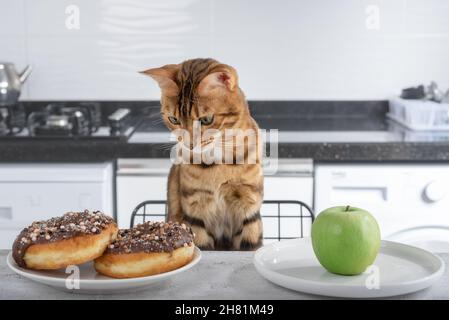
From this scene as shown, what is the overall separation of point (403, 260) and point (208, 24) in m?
1.95

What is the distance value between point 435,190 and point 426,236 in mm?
162

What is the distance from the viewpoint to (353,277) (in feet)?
3.08

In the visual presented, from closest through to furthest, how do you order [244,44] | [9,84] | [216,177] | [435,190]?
[216,177] → [435,190] → [9,84] → [244,44]

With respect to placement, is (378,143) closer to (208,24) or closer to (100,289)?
A: (208,24)

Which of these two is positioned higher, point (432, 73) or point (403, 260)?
point (432, 73)

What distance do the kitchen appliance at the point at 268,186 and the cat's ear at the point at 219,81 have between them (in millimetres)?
1109

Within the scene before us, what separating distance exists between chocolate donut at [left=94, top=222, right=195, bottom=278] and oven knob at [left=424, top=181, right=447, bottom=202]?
1475 millimetres

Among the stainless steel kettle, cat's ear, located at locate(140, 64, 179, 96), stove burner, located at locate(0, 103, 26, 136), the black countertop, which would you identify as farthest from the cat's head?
the stainless steel kettle

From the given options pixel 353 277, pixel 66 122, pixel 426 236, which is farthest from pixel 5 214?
pixel 353 277

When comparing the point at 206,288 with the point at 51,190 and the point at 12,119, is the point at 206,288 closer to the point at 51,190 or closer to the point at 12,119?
the point at 51,190

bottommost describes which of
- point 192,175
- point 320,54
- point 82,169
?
point 82,169
